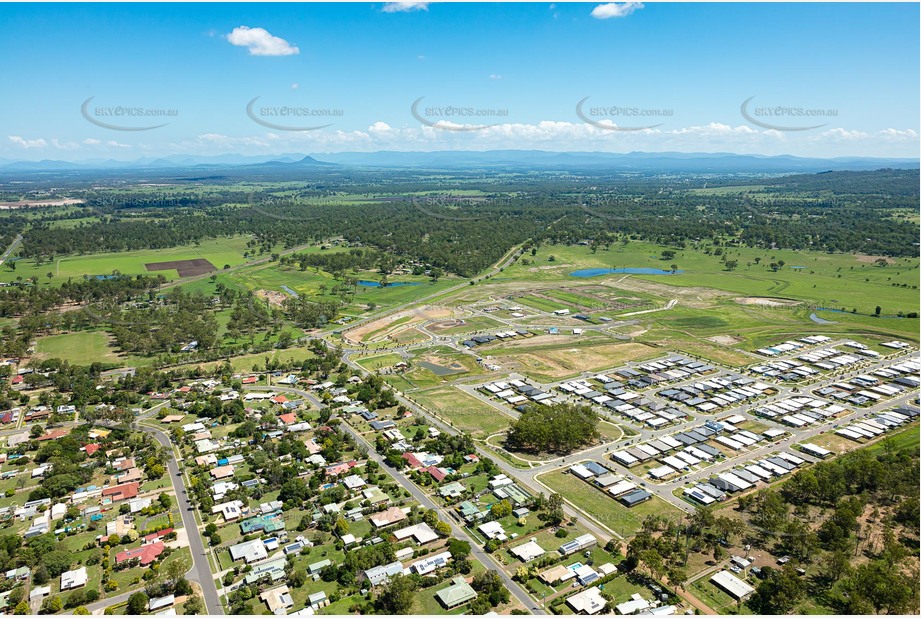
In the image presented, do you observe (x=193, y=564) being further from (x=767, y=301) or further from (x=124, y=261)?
(x=124, y=261)

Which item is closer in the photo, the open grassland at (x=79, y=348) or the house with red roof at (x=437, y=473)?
the house with red roof at (x=437, y=473)

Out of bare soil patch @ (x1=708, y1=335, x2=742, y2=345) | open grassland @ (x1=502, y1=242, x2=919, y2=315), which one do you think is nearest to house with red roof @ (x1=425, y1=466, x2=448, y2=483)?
bare soil patch @ (x1=708, y1=335, x2=742, y2=345)

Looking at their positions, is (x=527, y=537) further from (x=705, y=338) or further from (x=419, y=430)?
(x=705, y=338)

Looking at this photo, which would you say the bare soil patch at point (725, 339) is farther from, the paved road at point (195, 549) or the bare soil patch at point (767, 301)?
the paved road at point (195, 549)

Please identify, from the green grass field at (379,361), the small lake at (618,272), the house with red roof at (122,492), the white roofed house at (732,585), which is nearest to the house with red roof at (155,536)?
→ the house with red roof at (122,492)

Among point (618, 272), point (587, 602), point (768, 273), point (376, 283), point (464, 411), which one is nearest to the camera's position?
point (587, 602)

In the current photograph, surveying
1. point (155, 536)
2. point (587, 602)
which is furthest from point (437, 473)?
point (155, 536)
